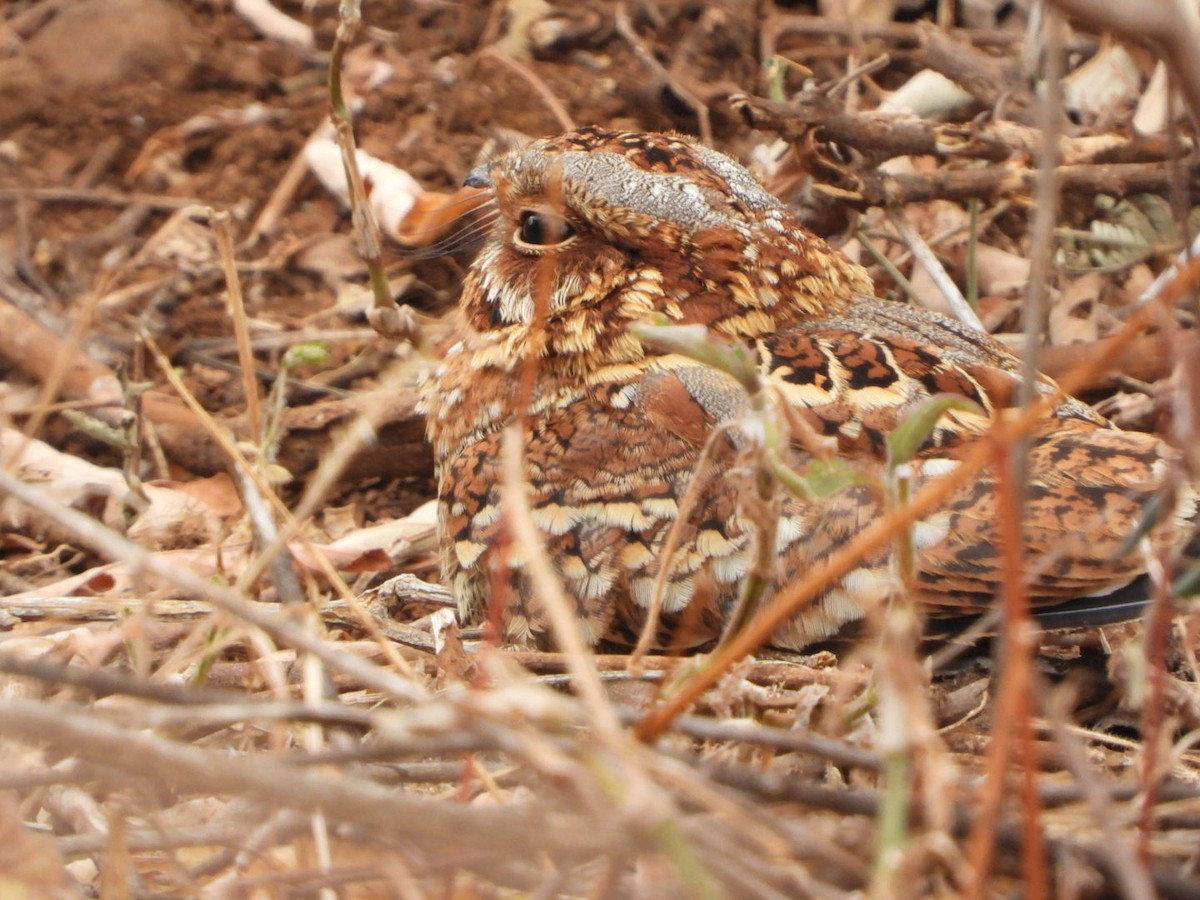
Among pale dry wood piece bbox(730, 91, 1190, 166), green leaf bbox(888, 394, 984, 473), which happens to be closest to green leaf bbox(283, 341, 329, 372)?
pale dry wood piece bbox(730, 91, 1190, 166)

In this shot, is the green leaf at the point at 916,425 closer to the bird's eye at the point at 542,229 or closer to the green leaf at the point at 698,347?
the green leaf at the point at 698,347

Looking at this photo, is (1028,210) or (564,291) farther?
(1028,210)

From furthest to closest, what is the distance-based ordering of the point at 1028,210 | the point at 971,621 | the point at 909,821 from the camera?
the point at 1028,210 < the point at 971,621 < the point at 909,821

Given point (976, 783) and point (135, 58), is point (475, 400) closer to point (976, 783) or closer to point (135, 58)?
point (976, 783)

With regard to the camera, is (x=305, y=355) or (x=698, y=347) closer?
(x=698, y=347)

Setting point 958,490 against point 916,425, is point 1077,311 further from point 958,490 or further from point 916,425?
point 916,425

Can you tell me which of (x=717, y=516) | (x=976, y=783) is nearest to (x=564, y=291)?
(x=717, y=516)

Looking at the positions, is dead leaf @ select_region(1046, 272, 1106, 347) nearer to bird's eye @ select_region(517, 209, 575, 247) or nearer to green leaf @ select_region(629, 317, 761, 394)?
bird's eye @ select_region(517, 209, 575, 247)

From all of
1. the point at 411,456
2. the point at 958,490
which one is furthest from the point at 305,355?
the point at 958,490
